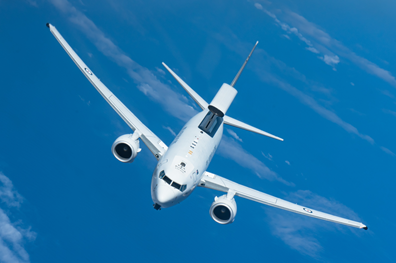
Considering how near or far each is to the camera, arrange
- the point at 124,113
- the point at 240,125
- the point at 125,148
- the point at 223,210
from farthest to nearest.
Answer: the point at 240,125
the point at 124,113
the point at 125,148
the point at 223,210

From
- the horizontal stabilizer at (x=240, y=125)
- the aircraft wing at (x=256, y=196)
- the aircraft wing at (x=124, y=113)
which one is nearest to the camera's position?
the aircraft wing at (x=256, y=196)

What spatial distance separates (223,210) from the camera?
33500mm

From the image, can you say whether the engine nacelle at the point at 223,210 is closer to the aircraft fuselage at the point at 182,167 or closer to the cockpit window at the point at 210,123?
the aircraft fuselage at the point at 182,167

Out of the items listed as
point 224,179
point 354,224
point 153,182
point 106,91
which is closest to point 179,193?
point 153,182

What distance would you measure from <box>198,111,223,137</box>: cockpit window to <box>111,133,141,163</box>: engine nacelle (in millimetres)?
8277

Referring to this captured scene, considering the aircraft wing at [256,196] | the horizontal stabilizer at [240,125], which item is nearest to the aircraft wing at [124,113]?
the aircraft wing at [256,196]

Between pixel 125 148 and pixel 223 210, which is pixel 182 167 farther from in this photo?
pixel 125 148

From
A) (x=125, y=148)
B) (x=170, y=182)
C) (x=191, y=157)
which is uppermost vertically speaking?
(x=191, y=157)

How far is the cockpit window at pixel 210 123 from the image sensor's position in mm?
36875

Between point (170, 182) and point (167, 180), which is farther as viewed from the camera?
point (167, 180)

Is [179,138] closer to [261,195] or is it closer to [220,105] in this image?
[220,105]

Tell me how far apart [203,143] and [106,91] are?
14847 mm

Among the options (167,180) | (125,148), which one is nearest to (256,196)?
(167,180)

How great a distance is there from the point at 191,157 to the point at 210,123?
723 centimetres
